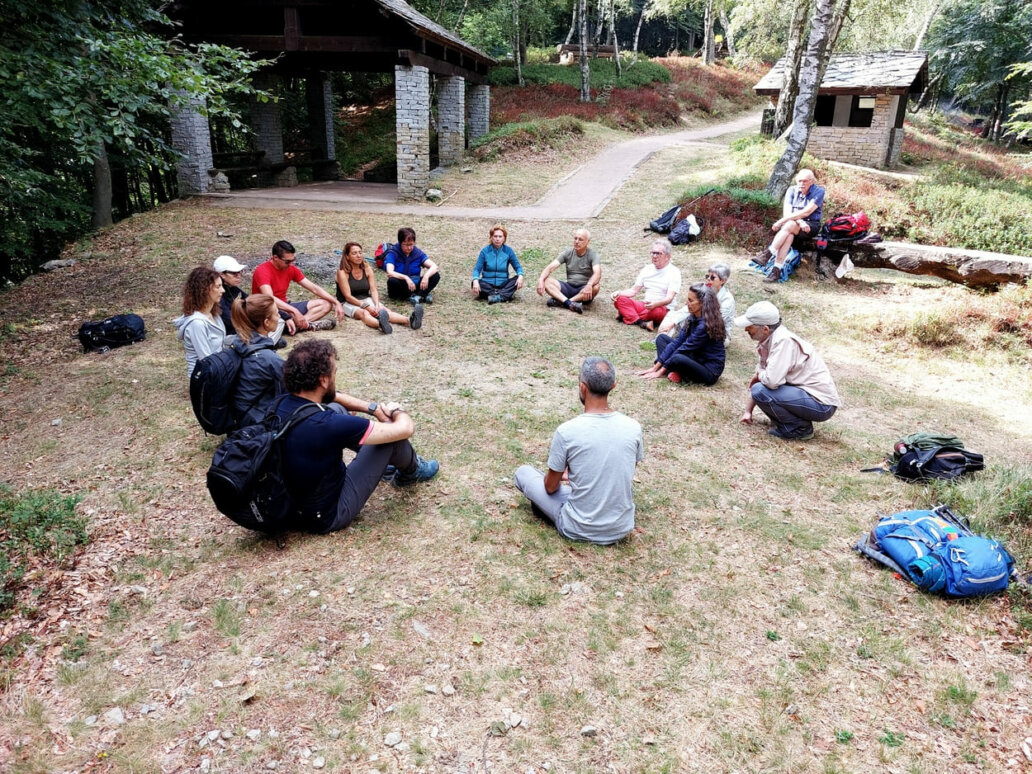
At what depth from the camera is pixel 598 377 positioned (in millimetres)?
3791

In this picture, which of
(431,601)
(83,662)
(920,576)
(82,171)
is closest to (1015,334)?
(920,576)

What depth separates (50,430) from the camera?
5926mm

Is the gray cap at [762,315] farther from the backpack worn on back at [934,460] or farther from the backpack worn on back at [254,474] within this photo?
the backpack worn on back at [254,474]

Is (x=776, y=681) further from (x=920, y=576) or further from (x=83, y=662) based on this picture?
(x=83, y=662)

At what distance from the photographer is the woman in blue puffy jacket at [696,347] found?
6.42 m

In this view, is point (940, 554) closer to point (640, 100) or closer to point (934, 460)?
point (934, 460)

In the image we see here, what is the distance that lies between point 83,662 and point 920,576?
4.78 metres

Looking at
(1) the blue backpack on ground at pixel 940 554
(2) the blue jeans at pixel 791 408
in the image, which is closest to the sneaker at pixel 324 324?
(2) the blue jeans at pixel 791 408

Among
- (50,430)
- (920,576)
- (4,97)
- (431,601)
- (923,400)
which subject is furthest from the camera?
(4,97)

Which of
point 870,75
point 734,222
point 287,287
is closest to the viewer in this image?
point 287,287

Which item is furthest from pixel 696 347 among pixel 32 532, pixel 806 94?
pixel 806 94

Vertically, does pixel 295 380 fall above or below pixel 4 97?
below

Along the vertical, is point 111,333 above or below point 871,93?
below

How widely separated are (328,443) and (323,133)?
2094 cm
